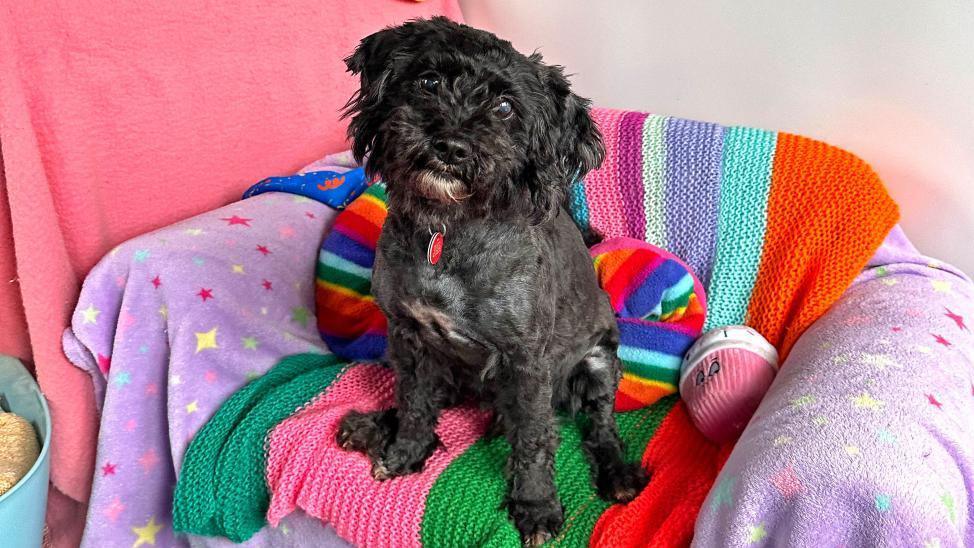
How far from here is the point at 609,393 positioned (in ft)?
5.66

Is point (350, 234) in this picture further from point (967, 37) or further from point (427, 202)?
point (967, 37)

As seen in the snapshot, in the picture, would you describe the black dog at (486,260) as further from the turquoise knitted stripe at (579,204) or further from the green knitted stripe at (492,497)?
the turquoise knitted stripe at (579,204)

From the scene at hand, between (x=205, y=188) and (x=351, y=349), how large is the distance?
2.18ft

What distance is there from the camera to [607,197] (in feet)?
6.88

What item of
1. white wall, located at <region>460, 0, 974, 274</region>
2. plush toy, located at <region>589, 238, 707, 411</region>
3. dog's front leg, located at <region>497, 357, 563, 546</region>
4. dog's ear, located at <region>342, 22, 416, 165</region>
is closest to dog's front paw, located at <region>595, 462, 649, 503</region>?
dog's front leg, located at <region>497, 357, 563, 546</region>

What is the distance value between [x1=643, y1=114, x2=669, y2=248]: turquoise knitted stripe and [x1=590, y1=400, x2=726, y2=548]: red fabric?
487 millimetres

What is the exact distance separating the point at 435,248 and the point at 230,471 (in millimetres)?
730

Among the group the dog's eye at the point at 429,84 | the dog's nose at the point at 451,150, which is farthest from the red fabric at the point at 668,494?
the dog's eye at the point at 429,84


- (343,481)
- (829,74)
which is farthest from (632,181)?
(343,481)

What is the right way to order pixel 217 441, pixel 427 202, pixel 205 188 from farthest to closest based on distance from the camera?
pixel 205 188 < pixel 217 441 < pixel 427 202

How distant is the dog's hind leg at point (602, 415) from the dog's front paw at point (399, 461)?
0.39 m

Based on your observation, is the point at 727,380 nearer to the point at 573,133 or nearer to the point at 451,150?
the point at 573,133

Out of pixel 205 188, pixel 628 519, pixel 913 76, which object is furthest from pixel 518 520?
pixel 913 76

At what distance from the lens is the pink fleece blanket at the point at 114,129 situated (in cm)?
165
